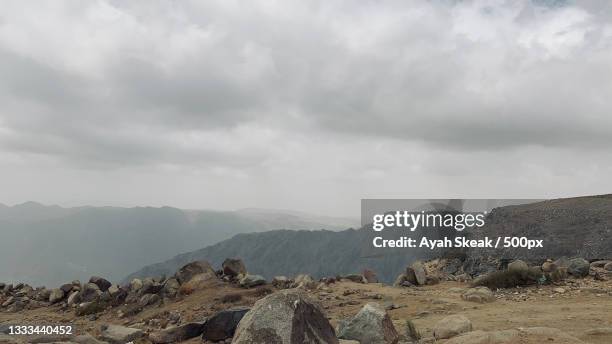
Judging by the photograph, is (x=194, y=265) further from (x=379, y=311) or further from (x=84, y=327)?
(x=379, y=311)

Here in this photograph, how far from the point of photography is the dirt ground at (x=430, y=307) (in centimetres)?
1134

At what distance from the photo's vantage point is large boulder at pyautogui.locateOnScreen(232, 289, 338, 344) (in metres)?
8.05

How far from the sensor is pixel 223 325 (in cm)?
1208

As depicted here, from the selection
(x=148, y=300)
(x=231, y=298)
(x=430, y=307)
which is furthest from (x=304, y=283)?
(x=148, y=300)

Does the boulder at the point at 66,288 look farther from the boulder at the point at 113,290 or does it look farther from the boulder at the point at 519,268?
the boulder at the point at 519,268

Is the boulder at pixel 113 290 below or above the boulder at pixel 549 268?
below

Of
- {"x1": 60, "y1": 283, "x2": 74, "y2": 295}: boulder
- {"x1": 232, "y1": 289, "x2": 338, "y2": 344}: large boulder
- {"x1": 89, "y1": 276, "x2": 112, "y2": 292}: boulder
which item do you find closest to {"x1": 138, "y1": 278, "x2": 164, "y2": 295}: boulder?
{"x1": 89, "y1": 276, "x2": 112, "y2": 292}: boulder

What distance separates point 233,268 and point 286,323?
1513 centimetres

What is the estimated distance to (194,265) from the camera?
21938 millimetres

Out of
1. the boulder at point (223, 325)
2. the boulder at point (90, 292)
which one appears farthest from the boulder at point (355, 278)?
the boulder at point (90, 292)

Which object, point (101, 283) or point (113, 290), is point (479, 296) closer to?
point (113, 290)

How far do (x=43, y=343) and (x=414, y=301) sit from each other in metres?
11.7

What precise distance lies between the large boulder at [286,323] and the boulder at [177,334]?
4833 mm

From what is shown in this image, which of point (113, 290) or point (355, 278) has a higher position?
point (355, 278)
